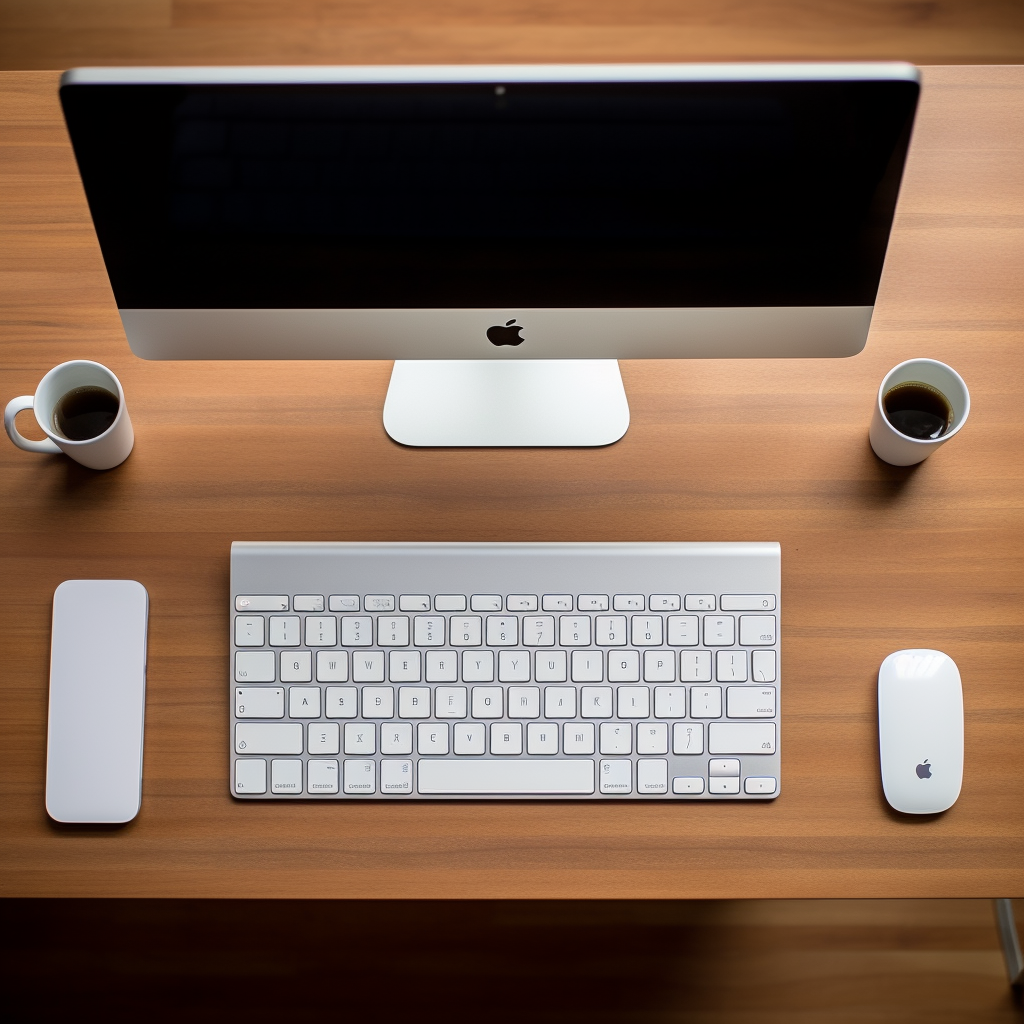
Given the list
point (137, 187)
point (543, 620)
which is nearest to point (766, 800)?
point (543, 620)

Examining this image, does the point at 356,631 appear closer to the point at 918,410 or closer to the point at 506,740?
the point at 506,740

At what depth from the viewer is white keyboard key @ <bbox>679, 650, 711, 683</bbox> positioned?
2.62 feet

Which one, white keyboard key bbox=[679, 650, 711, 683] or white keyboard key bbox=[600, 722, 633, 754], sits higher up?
white keyboard key bbox=[679, 650, 711, 683]

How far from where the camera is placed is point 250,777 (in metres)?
0.79

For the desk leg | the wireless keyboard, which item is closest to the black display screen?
the wireless keyboard

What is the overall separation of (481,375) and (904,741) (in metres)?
0.50

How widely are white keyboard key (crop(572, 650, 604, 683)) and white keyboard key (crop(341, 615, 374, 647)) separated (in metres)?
0.18

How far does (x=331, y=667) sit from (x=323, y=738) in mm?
60

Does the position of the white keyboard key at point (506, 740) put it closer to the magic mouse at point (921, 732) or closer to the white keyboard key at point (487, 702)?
the white keyboard key at point (487, 702)

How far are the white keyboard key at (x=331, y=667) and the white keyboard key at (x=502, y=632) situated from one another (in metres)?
0.13

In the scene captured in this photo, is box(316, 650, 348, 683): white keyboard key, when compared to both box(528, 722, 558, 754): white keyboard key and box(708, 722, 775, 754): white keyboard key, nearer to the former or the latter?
box(528, 722, 558, 754): white keyboard key

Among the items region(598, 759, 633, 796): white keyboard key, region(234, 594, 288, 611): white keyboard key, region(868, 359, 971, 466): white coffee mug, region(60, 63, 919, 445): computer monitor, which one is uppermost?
region(60, 63, 919, 445): computer monitor

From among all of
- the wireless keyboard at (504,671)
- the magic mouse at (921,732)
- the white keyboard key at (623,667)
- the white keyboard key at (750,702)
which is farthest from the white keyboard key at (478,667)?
the magic mouse at (921,732)

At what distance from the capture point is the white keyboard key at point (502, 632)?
804 millimetres
